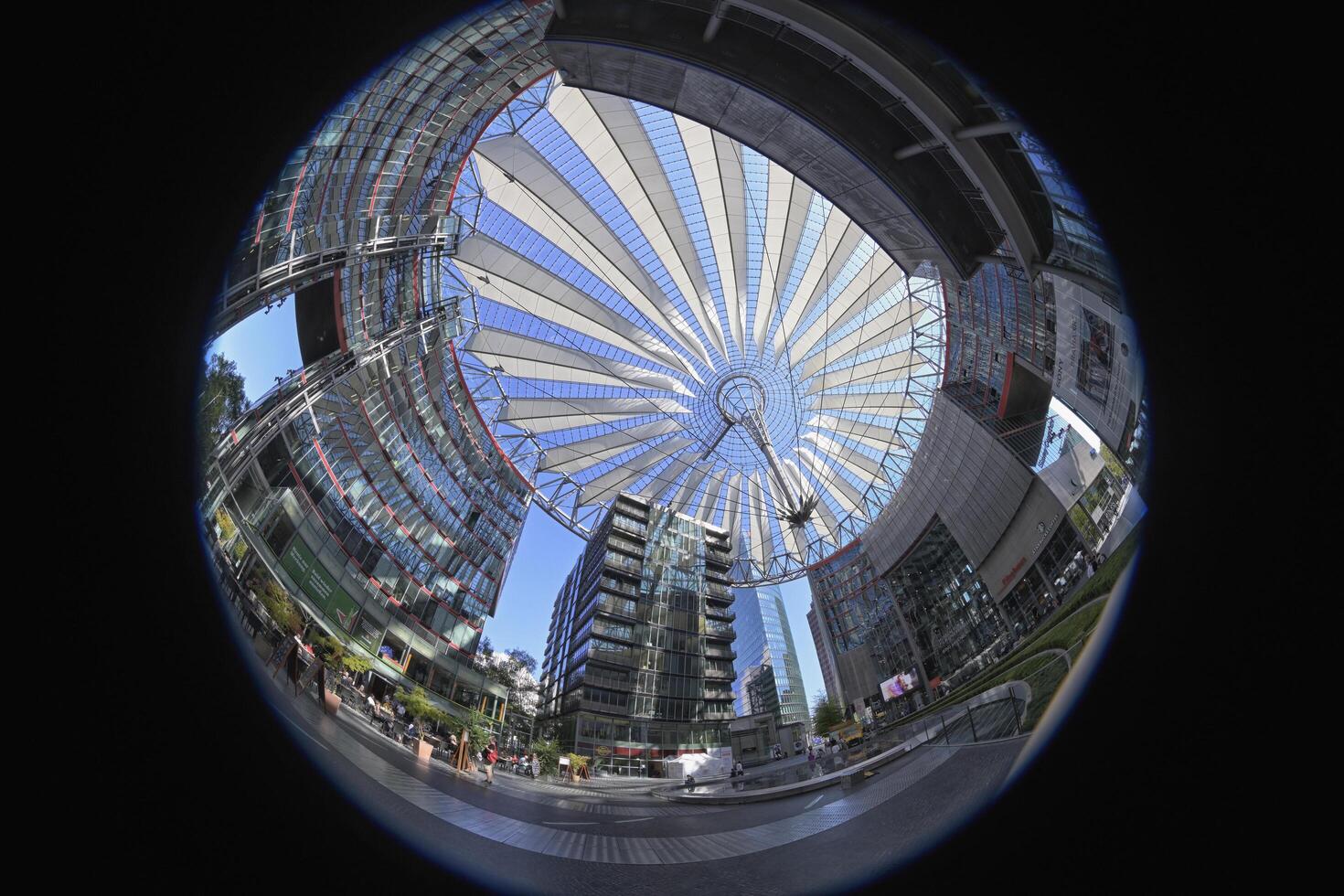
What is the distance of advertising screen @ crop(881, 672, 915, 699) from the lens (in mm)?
26141

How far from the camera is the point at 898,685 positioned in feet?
88.7

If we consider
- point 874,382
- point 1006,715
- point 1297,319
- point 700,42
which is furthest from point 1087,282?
point 874,382

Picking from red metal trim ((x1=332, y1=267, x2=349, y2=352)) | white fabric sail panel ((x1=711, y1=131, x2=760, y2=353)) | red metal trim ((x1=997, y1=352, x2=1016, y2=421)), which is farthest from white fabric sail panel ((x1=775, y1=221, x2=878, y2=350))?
red metal trim ((x1=332, y1=267, x2=349, y2=352))

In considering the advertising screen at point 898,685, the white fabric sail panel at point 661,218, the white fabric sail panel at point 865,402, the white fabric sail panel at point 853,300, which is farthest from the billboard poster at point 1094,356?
the advertising screen at point 898,685

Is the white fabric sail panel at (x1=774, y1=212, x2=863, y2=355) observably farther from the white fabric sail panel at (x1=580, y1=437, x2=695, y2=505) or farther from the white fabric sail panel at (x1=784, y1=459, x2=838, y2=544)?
Result: the white fabric sail panel at (x1=580, y1=437, x2=695, y2=505)

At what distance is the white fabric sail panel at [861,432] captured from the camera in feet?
93.7

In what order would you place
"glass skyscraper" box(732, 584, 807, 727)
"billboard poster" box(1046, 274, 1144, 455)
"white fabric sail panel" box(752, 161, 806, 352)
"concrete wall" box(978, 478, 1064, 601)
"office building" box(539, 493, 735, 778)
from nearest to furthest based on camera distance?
"billboard poster" box(1046, 274, 1144, 455) → "concrete wall" box(978, 478, 1064, 601) → "white fabric sail panel" box(752, 161, 806, 352) → "office building" box(539, 493, 735, 778) → "glass skyscraper" box(732, 584, 807, 727)

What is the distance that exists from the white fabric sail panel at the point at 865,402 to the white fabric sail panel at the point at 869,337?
255 cm

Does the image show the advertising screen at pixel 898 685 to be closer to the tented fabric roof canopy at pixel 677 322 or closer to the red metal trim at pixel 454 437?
the tented fabric roof canopy at pixel 677 322

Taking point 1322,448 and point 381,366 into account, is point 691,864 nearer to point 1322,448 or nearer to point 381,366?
point 1322,448

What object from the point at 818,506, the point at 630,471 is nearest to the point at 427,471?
the point at 630,471

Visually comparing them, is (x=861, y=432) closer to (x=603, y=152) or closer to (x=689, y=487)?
(x=689, y=487)

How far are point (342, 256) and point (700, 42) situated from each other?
19.9ft

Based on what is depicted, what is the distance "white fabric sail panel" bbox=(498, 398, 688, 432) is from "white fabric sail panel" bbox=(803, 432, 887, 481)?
975cm
